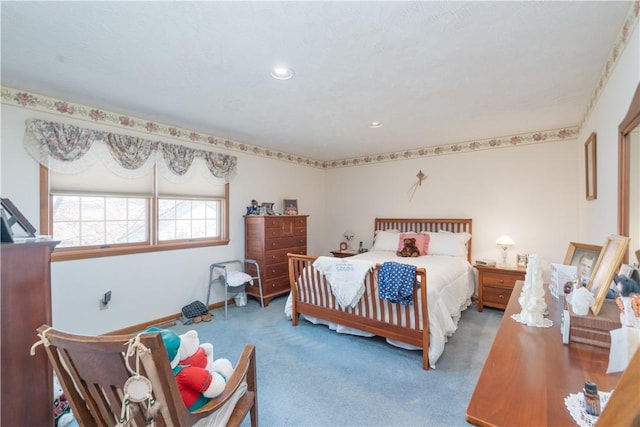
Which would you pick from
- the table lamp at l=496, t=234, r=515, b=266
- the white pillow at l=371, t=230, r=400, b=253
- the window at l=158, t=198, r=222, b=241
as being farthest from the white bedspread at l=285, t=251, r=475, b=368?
the window at l=158, t=198, r=222, b=241

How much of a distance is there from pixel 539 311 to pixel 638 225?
0.63 meters

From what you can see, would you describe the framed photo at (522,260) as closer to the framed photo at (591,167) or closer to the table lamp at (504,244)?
the table lamp at (504,244)

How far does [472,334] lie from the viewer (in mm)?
2998

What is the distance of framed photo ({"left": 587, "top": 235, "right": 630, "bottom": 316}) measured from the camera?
1.12 meters

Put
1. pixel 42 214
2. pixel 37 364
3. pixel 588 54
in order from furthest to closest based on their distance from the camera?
pixel 42 214 < pixel 588 54 < pixel 37 364

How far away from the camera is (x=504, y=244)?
3695 millimetres

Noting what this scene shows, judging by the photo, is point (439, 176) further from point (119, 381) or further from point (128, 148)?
point (119, 381)

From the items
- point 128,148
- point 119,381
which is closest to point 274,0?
point 119,381

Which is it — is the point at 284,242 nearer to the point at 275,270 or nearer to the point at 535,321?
the point at 275,270

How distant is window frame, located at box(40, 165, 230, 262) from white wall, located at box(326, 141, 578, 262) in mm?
2541

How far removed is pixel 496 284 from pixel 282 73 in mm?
3563

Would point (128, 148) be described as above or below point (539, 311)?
above

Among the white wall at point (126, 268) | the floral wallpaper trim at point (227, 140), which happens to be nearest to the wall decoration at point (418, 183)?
the floral wallpaper trim at point (227, 140)

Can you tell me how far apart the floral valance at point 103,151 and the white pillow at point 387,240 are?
8.73ft
